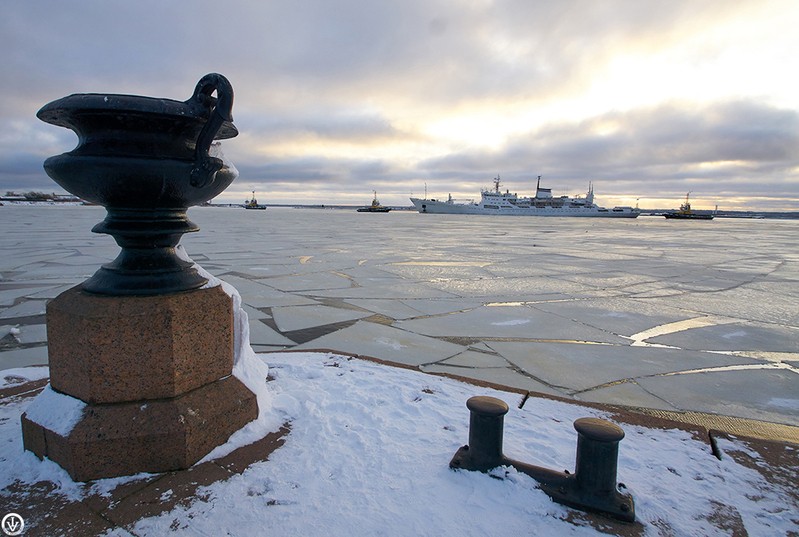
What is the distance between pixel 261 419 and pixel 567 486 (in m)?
1.30

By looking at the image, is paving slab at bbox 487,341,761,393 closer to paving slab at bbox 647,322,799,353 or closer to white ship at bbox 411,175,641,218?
paving slab at bbox 647,322,799,353

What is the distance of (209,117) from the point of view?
1.66m

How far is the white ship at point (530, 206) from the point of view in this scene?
2980 inches

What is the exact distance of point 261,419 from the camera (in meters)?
2.02

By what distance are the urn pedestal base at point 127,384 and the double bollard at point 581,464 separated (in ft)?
3.53

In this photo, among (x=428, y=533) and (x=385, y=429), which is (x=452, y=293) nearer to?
(x=385, y=429)

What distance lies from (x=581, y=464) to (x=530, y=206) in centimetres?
8212

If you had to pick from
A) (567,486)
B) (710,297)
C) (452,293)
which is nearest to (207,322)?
(567,486)

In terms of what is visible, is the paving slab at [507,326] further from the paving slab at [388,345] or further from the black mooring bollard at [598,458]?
the black mooring bollard at [598,458]

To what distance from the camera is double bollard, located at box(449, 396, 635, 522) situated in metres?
1.49

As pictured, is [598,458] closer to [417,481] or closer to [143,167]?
[417,481]

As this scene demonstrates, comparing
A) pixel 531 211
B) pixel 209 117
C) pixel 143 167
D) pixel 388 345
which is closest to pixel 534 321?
pixel 388 345

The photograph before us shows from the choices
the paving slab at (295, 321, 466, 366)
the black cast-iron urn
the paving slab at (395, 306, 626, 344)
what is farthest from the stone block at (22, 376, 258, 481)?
the paving slab at (395, 306, 626, 344)

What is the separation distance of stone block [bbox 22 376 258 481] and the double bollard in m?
1.06
